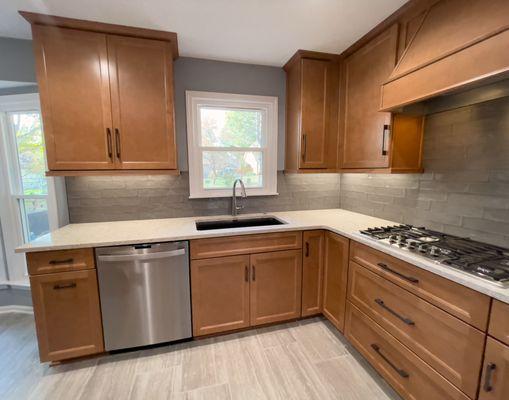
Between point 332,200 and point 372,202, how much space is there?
0.51 m

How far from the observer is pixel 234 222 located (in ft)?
7.89

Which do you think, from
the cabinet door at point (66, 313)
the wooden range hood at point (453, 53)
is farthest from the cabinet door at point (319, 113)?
the cabinet door at point (66, 313)

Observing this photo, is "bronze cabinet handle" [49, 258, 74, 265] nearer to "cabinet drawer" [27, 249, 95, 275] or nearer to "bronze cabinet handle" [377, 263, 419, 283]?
"cabinet drawer" [27, 249, 95, 275]

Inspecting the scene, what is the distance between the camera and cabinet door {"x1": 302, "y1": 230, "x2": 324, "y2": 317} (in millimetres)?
2098

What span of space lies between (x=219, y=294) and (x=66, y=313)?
1.07 meters

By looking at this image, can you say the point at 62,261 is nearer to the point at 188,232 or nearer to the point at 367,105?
the point at 188,232

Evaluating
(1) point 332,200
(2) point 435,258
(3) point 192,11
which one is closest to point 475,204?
(2) point 435,258

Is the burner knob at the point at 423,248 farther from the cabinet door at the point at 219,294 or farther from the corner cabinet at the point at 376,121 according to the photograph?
the cabinet door at the point at 219,294

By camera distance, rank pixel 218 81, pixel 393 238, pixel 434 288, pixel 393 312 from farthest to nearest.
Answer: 1. pixel 218 81
2. pixel 393 238
3. pixel 393 312
4. pixel 434 288

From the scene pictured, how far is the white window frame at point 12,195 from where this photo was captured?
2045mm

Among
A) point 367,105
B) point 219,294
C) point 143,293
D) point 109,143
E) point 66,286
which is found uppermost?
point 367,105

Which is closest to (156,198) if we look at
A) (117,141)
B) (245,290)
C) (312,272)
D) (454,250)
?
(117,141)

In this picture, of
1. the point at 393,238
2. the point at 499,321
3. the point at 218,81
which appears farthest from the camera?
the point at 218,81

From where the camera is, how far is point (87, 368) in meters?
1.71
